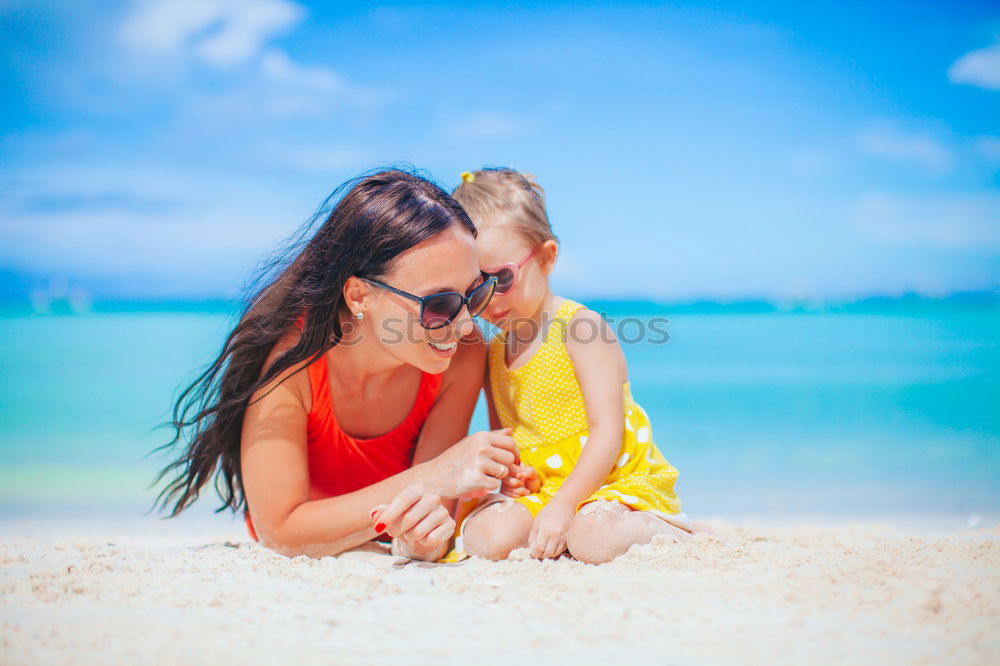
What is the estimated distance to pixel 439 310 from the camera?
3.03m

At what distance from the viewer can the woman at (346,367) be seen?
3.01 metres

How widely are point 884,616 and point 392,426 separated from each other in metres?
2.09

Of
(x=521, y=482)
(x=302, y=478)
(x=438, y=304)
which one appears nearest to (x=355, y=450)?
(x=302, y=478)

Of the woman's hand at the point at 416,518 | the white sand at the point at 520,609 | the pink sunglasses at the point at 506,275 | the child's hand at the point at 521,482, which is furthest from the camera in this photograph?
the pink sunglasses at the point at 506,275

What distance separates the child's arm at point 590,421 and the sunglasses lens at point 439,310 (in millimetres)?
588

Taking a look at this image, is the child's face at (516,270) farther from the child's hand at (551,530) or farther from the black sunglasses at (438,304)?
the child's hand at (551,530)

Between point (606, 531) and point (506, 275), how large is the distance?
1138mm

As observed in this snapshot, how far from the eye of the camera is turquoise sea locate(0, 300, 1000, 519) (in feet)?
19.5

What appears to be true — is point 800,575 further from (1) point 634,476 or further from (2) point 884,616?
(1) point 634,476

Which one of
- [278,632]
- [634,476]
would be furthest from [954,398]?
[278,632]

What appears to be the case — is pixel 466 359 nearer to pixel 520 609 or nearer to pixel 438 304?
pixel 438 304

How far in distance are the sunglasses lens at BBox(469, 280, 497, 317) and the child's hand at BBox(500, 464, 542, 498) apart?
0.66 meters

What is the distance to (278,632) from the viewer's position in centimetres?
208

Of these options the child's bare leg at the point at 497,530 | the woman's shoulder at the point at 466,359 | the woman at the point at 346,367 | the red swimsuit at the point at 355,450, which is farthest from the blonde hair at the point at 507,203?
the child's bare leg at the point at 497,530
